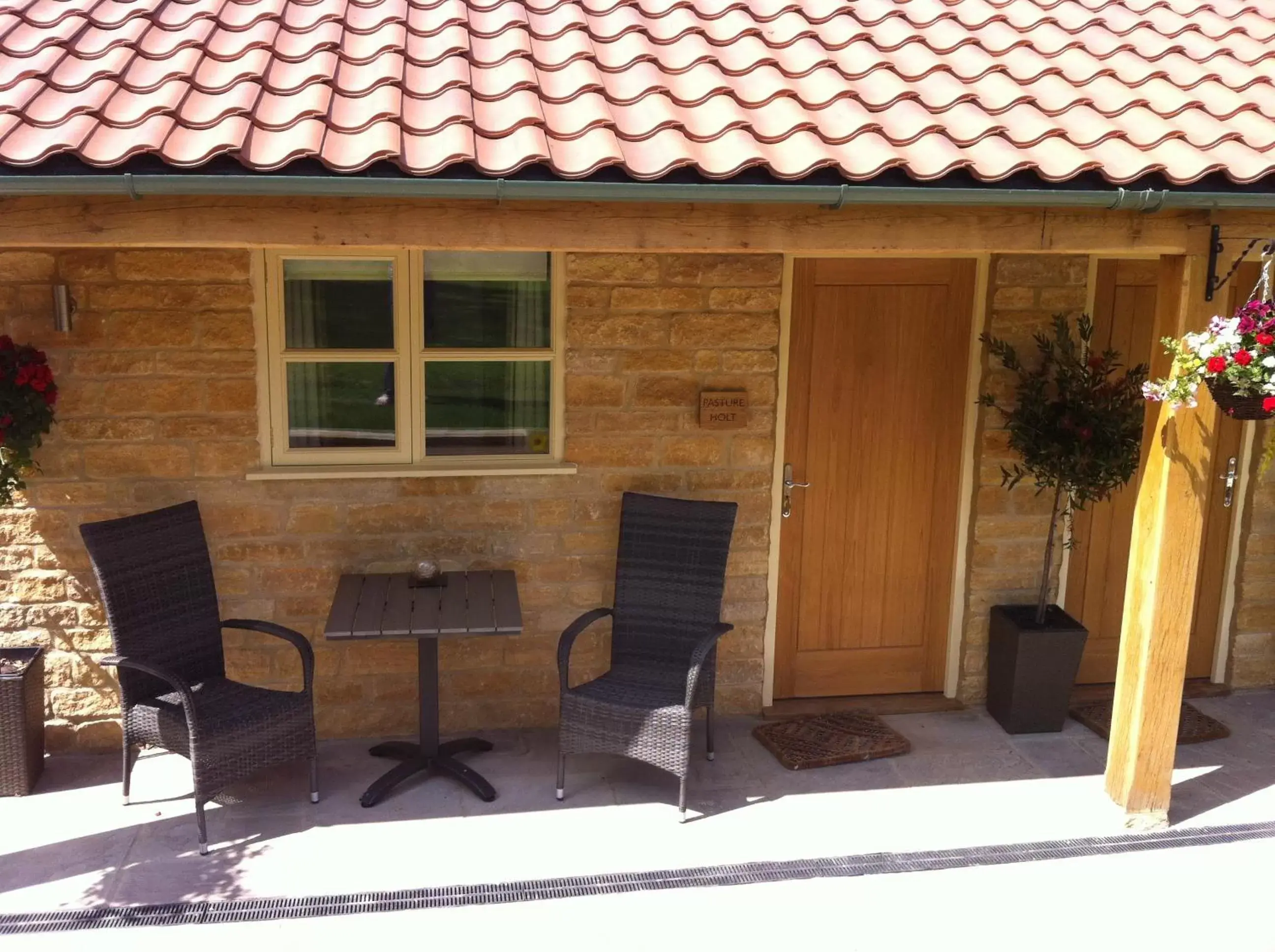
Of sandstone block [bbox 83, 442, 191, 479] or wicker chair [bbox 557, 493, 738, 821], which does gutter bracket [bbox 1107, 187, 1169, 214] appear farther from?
sandstone block [bbox 83, 442, 191, 479]

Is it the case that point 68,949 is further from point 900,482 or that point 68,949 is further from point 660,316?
point 900,482

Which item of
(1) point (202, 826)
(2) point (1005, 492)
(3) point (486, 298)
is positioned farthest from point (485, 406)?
(2) point (1005, 492)

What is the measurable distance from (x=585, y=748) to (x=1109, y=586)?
3.20 metres

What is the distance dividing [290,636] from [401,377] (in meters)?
1.32

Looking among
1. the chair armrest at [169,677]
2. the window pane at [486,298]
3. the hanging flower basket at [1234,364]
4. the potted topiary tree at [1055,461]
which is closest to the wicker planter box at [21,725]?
the chair armrest at [169,677]

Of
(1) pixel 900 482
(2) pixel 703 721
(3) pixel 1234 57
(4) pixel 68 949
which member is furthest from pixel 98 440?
(3) pixel 1234 57

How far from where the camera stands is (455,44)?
4512mm

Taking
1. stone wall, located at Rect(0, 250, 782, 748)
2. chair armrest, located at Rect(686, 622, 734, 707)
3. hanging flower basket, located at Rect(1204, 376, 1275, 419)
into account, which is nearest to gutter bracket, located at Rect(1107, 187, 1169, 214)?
hanging flower basket, located at Rect(1204, 376, 1275, 419)

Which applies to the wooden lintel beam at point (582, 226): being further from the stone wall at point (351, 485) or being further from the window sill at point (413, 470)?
the window sill at point (413, 470)

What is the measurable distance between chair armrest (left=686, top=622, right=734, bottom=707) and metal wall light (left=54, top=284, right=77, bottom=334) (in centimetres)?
312

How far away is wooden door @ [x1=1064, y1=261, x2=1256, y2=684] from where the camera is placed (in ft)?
19.9

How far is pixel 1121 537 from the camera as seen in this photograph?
6.40 m

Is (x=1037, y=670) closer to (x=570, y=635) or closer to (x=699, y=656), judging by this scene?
(x=699, y=656)

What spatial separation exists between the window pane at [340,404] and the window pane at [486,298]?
32cm
